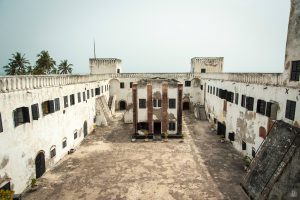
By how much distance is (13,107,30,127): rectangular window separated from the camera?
1407 cm

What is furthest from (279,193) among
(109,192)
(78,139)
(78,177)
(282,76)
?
(78,139)

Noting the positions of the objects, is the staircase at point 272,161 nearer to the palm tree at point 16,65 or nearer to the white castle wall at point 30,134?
the white castle wall at point 30,134

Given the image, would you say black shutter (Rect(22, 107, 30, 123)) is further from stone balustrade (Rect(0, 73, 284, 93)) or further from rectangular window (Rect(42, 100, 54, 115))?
rectangular window (Rect(42, 100, 54, 115))

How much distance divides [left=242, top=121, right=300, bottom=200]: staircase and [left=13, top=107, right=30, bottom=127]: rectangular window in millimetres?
16969

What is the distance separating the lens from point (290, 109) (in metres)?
13.7

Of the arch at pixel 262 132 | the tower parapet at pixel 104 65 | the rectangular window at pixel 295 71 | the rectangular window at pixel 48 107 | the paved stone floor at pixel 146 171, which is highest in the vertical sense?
the tower parapet at pixel 104 65

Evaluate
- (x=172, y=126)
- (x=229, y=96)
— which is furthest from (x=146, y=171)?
(x=229, y=96)

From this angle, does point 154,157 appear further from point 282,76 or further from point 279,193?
point 282,76

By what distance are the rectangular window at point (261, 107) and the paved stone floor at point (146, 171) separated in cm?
550

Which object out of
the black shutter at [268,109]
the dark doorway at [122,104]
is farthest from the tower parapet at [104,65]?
the black shutter at [268,109]

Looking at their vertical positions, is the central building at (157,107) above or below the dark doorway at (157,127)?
above

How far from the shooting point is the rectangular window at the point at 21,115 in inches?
554

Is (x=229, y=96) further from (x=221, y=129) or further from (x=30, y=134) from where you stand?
(x=30, y=134)

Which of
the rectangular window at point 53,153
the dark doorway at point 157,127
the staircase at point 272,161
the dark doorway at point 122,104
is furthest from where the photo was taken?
the dark doorway at point 122,104
